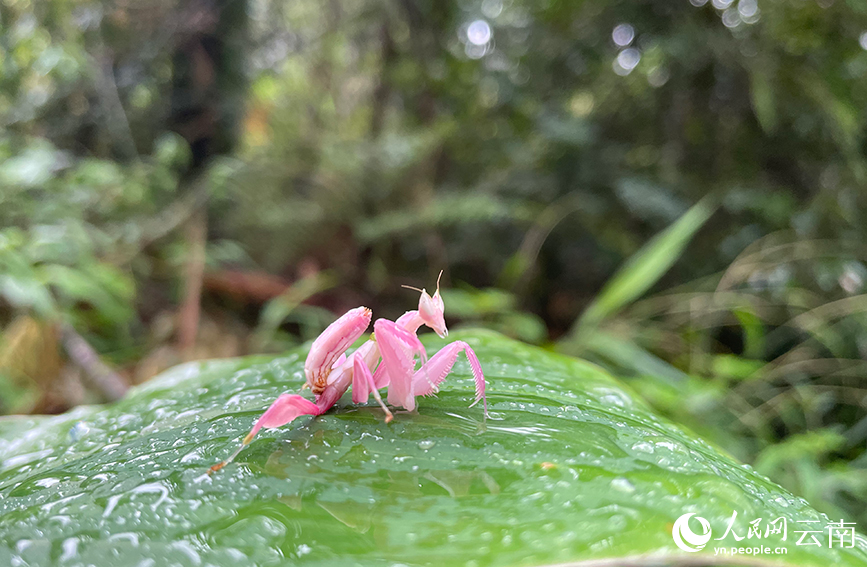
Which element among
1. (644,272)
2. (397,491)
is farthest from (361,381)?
(644,272)

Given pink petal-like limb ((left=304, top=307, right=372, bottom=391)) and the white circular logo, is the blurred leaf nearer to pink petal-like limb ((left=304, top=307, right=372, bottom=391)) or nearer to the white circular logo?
pink petal-like limb ((left=304, top=307, right=372, bottom=391))

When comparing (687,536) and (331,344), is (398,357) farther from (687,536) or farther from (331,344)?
(687,536)

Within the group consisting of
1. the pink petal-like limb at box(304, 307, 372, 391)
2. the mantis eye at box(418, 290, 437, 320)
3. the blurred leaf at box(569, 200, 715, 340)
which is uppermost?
the mantis eye at box(418, 290, 437, 320)

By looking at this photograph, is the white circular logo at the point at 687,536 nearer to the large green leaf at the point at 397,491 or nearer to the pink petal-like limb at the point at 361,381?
the large green leaf at the point at 397,491

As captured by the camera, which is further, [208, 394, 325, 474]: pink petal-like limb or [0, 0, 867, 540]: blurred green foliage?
[0, 0, 867, 540]: blurred green foliage

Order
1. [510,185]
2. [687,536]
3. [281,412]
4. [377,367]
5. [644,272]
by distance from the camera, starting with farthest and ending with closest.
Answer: [510,185], [644,272], [377,367], [281,412], [687,536]

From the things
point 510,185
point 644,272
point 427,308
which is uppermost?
point 510,185

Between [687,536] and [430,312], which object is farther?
[430,312]

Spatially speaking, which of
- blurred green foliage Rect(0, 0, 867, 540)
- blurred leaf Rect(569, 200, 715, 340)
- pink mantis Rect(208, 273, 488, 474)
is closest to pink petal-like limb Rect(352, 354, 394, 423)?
pink mantis Rect(208, 273, 488, 474)
